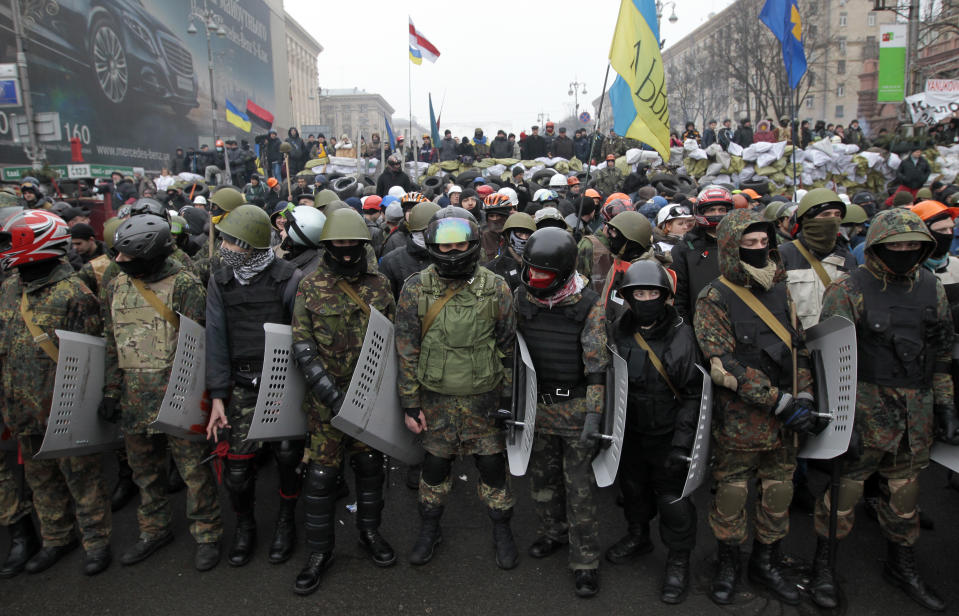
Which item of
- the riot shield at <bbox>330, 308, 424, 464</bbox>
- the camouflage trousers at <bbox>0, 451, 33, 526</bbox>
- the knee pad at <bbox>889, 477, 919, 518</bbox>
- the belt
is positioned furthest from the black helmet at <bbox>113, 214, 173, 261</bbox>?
the knee pad at <bbox>889, 477, 919, 518</bbox>

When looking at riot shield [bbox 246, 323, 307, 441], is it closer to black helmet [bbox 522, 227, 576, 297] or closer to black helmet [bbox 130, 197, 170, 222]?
black helmet [bbox 522, 227, 576, 297]

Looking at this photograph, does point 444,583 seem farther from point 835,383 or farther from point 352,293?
point 835,383

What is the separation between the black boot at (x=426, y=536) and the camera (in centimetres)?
383

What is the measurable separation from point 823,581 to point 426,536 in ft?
7.87

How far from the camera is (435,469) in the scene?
3723mm

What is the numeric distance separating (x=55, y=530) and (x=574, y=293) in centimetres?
382

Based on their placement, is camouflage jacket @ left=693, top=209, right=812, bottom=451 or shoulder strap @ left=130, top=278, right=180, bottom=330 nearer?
camouflage jacket @ left=693, top=209, right=812, bottom=451

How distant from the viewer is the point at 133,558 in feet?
12.8

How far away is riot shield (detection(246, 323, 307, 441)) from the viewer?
11.6ft

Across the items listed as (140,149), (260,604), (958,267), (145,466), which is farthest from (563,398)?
(140,149)

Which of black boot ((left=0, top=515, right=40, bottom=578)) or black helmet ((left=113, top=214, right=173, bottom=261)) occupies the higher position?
black helmet ((left=113, top=214, right=173, bottom=261))

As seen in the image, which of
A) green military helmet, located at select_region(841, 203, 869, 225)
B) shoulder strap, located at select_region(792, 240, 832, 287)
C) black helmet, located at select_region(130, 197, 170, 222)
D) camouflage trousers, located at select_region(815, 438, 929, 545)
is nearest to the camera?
camouflage trousers, located at select_region(815, 438, 929, 545)

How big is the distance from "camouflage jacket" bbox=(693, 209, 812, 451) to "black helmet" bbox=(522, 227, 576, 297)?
83cm

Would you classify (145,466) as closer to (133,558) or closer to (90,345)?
(133,558)
